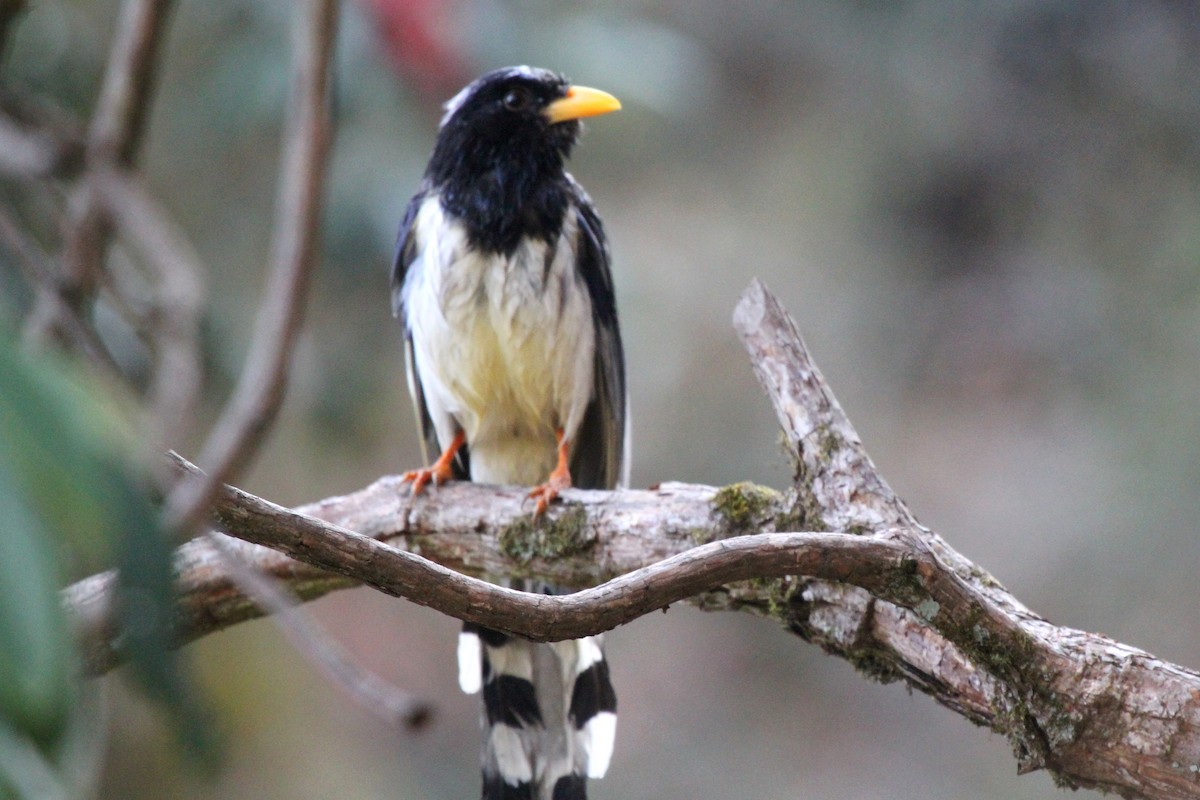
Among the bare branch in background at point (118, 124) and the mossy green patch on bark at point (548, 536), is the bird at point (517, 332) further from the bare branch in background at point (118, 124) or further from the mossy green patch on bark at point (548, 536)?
the bare branch in background at point (118, 124)

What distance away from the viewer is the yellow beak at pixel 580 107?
3.87m

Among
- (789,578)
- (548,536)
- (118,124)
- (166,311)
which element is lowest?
(548,536)

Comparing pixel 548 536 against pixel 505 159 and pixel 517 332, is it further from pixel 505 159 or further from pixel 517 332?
pixel 505 159

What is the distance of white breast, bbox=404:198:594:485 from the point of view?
144 inches

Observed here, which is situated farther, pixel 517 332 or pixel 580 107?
pixel 580 107

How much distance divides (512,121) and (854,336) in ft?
20.2

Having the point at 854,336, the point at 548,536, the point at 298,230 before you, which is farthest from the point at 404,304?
the point at 854,336

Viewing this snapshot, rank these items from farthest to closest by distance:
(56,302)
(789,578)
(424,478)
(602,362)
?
1. (602,362)
2. (424,478)
3. (56,302)
4. (789,578)

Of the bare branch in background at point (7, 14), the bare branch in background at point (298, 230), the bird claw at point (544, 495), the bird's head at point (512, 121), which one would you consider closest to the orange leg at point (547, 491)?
the bird claw at point (544, 495)

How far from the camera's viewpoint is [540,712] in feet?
11.4

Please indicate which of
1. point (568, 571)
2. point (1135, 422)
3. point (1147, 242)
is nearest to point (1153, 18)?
point (1147, 242)

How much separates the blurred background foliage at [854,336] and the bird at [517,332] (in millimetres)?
1911

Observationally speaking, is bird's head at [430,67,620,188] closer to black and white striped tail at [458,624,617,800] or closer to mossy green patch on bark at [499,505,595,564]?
mossy green patch on bark at [499,505,595,564]

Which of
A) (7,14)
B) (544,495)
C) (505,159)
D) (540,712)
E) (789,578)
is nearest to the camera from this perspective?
(789,578)
